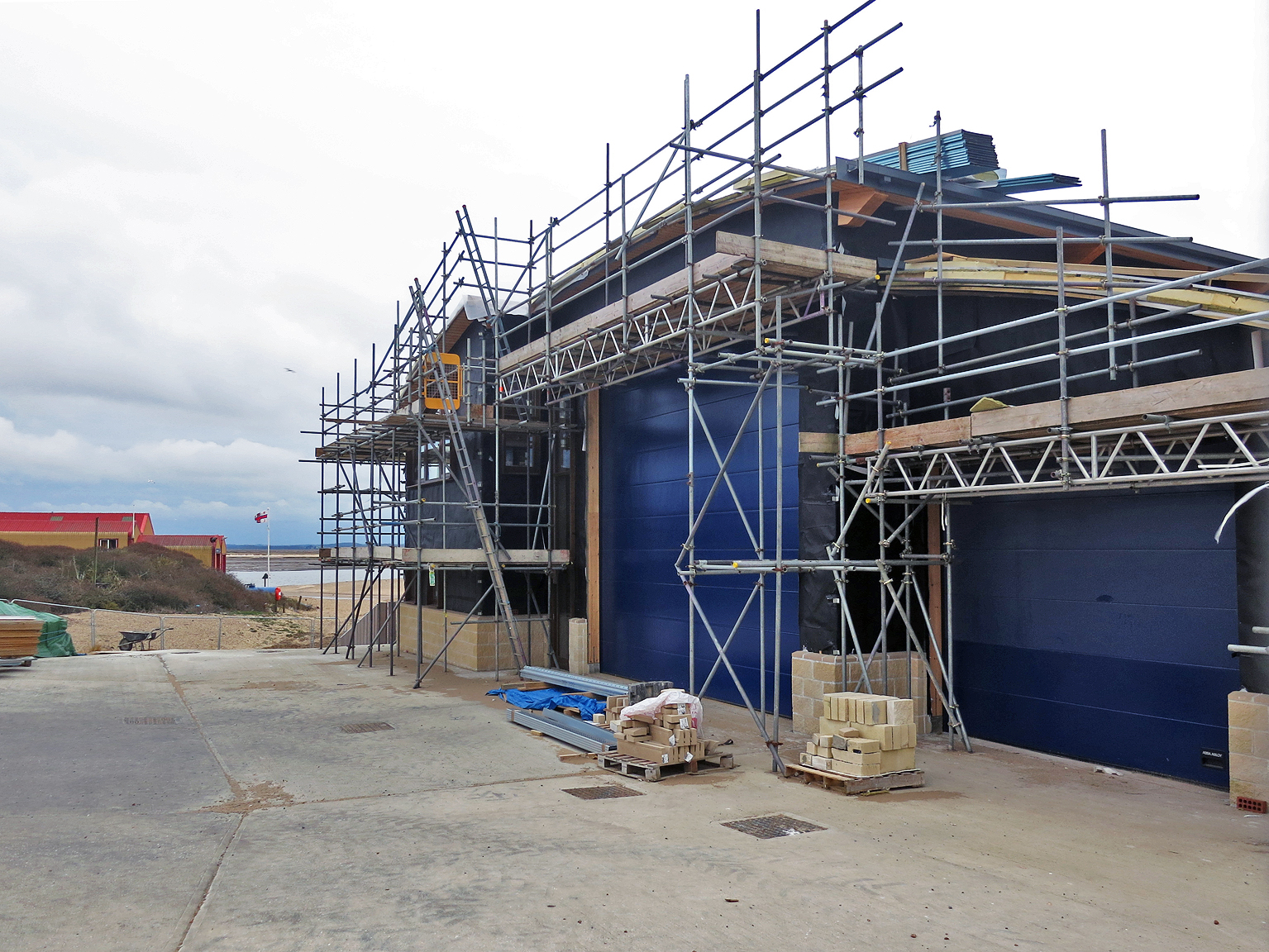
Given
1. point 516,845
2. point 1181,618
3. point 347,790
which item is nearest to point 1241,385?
point 1181,618

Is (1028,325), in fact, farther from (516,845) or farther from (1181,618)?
(516,845)

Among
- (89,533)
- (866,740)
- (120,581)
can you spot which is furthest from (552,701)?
(89,533)

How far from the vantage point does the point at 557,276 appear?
19.2m

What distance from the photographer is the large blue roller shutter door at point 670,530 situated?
48.4 ft

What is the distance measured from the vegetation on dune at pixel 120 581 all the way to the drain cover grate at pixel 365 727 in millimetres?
25691

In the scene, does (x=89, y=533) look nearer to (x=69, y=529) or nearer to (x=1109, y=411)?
(x=69, y=529)

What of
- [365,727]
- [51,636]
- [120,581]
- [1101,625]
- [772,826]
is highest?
[1101,625]

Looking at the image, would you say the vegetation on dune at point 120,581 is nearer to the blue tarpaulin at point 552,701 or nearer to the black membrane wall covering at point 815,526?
the blue tarpaulin at point 552,701

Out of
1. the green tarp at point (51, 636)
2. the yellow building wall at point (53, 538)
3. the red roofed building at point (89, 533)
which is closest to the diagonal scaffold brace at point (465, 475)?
the green tarp at point (51, 636)

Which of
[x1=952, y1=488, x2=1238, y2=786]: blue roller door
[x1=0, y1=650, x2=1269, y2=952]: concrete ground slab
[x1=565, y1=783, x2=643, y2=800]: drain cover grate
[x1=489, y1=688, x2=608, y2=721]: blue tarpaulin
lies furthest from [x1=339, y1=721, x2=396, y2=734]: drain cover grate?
[x1=952, y1=488, x2=1238, y2=786]: blue roller door

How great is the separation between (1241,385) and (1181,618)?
349cm

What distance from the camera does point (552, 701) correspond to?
14.8m

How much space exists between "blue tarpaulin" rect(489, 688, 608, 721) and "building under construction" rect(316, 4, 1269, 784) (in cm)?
243

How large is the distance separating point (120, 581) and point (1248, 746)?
42017mm
